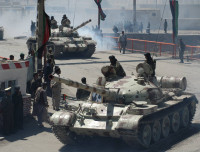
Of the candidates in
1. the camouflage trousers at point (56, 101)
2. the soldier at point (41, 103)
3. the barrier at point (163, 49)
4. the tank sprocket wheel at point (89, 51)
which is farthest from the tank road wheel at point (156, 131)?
the tank sprocket wheel at point (89, 51)

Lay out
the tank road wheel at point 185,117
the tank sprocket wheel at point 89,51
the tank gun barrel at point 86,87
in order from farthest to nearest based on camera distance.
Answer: the tank sprocket wheel at point 89,51
the tank road wheel at point 185,117
the tank gun barrel at point 86,87

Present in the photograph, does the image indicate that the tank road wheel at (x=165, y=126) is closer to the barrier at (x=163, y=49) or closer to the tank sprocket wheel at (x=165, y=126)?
the tank sprocket wheel at (x=165, y=126)

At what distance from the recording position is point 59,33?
101ft

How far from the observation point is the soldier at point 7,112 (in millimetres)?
14328

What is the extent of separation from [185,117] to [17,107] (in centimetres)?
570

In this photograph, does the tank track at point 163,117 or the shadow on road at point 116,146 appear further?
the shadow on road at point 116,146

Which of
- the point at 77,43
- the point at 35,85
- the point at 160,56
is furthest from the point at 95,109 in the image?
the point at 160,56

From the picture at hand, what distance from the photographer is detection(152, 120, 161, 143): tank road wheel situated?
14.1 meters

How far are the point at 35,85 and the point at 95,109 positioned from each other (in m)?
3.59

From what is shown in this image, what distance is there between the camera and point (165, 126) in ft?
48.9

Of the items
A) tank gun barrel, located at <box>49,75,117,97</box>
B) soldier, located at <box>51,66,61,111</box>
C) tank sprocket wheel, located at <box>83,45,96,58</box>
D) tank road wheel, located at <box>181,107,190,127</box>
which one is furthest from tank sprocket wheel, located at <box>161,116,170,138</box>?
tank sprocket wheel, located at <box>83,45,96,58</box>

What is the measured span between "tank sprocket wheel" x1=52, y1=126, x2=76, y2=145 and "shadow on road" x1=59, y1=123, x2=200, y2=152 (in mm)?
214

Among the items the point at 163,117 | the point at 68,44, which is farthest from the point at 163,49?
the point at 163,117

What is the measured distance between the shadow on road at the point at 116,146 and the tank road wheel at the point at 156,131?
0.61 ft
